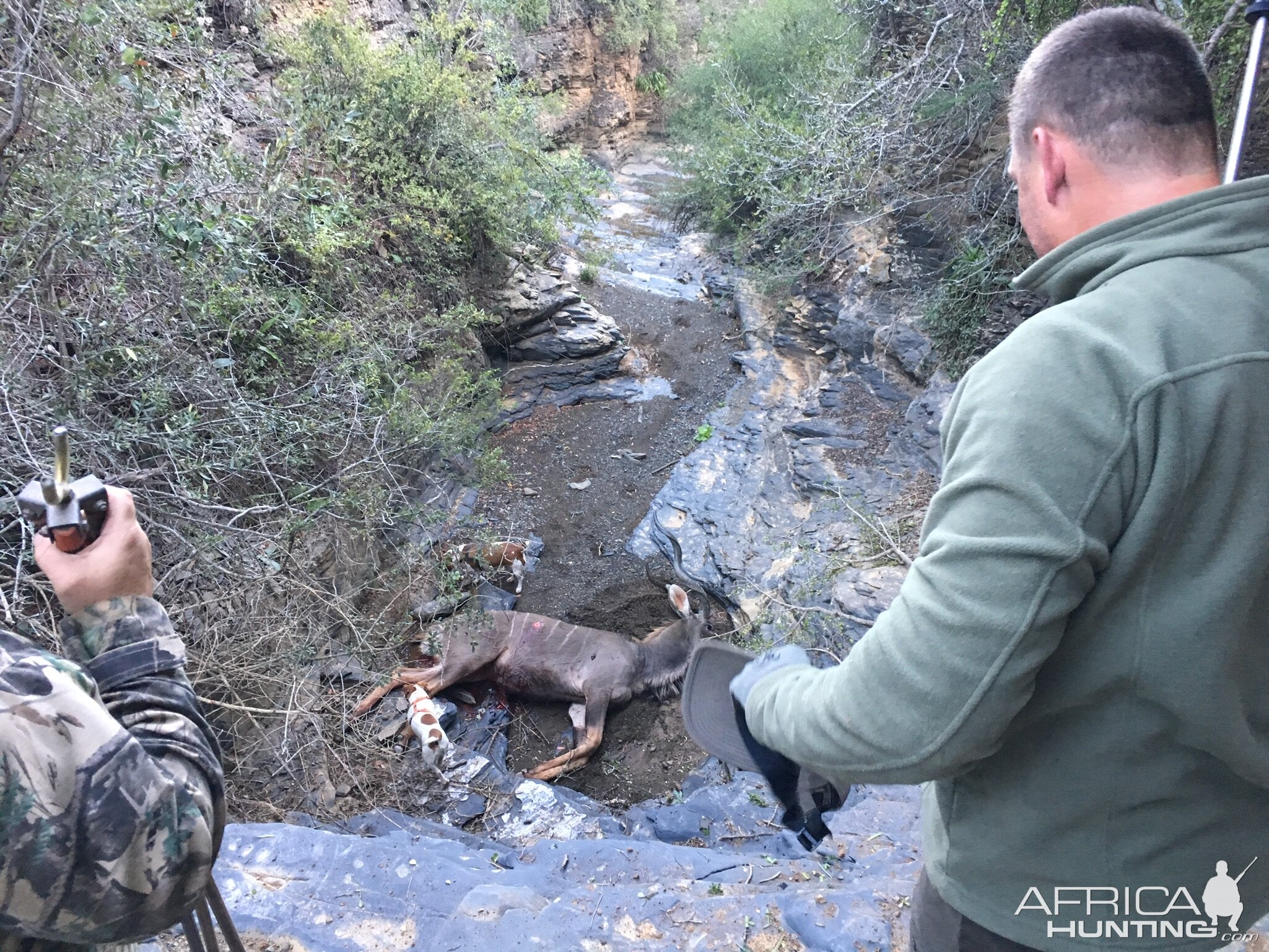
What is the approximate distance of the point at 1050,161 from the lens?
105 centimetres

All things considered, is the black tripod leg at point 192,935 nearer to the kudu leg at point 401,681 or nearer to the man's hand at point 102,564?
the man's hand at point 102,564

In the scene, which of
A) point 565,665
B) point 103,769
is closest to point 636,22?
point 565,665

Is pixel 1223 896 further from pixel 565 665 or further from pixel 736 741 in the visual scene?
pixel 565 665

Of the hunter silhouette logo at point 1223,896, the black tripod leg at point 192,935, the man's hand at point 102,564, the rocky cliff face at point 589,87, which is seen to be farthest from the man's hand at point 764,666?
the rocky cliff face at point 589,87

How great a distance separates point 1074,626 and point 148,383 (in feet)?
12.8

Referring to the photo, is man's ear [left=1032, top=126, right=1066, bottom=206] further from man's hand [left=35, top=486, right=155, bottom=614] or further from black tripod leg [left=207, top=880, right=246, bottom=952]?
black tripod leg [left=207, top=880, right=246, bottom=952]

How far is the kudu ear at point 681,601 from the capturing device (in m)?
6.67

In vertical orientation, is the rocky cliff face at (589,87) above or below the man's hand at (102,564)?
above

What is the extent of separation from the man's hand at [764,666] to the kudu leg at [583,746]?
4329 mm

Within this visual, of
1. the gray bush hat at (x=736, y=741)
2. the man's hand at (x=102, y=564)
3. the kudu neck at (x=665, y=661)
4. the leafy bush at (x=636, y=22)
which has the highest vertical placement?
the leafy bush at (x=636, y=22)

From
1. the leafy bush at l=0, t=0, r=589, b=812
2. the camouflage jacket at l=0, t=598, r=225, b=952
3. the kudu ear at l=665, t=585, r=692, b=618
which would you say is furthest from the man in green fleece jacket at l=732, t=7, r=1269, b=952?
the kudu ear at l=665, t=585, r=692, b=618

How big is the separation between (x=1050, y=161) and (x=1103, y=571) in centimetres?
60

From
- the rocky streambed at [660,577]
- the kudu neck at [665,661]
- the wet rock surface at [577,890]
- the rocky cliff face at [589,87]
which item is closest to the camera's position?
the wet rock surface at [577,890]

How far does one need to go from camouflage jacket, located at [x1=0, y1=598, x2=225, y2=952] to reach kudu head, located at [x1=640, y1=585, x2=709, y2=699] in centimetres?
501
